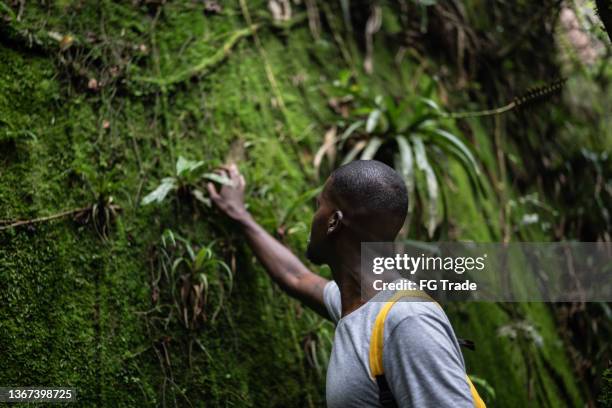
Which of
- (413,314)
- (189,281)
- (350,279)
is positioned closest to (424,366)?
(413,314)

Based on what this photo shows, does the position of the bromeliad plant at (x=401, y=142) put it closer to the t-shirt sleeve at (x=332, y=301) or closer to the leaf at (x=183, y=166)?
the leaf at (x=183, y=166)

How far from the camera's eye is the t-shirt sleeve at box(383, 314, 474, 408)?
1.62 m

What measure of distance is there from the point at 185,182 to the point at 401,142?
1.48 metres

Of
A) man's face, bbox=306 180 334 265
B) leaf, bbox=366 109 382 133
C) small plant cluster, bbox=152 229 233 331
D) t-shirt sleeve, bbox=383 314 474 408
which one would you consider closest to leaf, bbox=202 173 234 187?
small plant cluster, bbox=152 229 233 331

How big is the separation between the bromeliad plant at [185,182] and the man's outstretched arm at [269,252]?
0.20 ft

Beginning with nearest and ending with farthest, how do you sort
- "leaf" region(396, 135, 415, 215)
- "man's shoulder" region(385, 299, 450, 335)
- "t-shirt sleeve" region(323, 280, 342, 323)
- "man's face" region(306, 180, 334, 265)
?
"man's shoulder" region(385, 299, 450, 335), "man's face" region(306, 180, 334, 265), "t-shirt sleeve" region(323, 280, 342, 323), "leaf" region(396, 135, 415, 215)

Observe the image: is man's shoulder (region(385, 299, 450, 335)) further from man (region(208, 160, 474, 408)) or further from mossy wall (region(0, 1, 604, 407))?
mossy wall (region(0, 1, 604, 407))

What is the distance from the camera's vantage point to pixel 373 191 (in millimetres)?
2043

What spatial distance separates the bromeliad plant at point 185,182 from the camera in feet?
8.80

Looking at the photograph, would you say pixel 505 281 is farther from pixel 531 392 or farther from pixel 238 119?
pixel 238 119

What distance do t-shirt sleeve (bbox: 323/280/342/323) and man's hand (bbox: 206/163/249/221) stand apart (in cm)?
63

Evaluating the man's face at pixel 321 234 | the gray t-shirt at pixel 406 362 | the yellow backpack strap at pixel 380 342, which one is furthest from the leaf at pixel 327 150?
the yellow backpack strap at pixel 380 342

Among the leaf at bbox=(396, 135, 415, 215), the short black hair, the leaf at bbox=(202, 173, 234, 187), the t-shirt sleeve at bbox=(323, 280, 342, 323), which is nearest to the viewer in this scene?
the short black hair

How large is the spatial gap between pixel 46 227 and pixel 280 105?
170 centimetres
